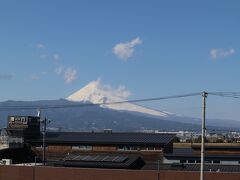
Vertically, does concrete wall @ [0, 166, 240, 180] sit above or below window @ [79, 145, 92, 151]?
below

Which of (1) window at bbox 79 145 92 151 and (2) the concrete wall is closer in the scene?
(2) the concrete wall

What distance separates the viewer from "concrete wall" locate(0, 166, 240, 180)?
5725cm

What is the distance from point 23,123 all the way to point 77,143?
10.9m

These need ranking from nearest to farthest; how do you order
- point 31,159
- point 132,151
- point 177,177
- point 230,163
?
point 177,177 < point 230,163 < point 132,151 < point 31,159

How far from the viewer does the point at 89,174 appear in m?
61.3

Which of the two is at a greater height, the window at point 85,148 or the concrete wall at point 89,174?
the window at point 85,148

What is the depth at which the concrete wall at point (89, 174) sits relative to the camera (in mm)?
57250

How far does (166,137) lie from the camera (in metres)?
78.6

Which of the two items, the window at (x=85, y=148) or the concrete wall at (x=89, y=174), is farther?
the window at (x=85, y=148)

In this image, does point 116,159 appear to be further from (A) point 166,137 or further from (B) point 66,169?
(A) point 166,137

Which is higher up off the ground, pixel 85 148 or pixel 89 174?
pixel 85 148

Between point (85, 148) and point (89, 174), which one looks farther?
point (85, 148)

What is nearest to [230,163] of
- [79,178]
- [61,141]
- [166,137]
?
[166,137]

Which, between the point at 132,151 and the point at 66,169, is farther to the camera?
the point at 132,151
